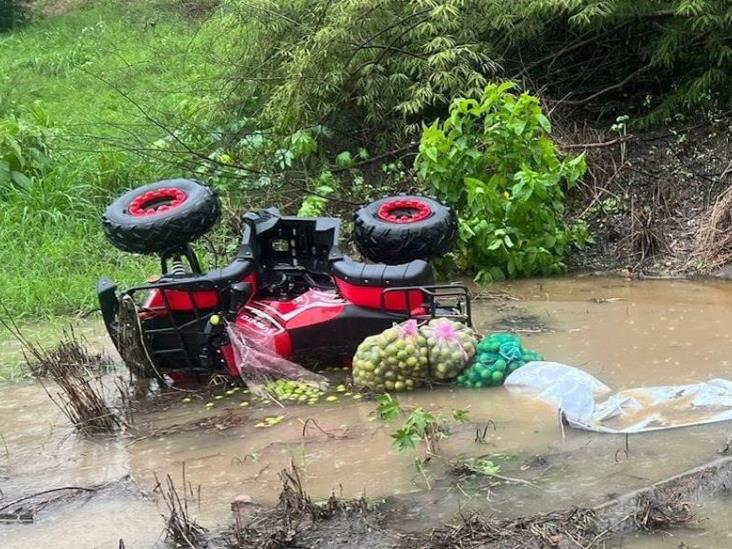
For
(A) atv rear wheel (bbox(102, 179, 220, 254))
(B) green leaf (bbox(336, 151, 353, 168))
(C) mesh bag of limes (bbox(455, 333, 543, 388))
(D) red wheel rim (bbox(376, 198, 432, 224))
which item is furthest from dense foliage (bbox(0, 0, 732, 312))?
(C) mesh bag of limes (bbox(455, 333, 543, 388))

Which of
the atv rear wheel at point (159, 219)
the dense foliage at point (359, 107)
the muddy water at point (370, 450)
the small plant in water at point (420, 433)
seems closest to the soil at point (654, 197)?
the dense foliage at point (359, 107)

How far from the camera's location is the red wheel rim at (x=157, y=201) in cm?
554

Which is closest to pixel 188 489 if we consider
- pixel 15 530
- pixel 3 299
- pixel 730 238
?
pixel 15 530

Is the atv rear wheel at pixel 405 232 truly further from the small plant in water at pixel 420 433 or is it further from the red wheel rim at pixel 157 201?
the small plant in water at pixel 420 433

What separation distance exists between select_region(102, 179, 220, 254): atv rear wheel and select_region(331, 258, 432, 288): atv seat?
88cm

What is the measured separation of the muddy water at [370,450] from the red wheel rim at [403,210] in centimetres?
99

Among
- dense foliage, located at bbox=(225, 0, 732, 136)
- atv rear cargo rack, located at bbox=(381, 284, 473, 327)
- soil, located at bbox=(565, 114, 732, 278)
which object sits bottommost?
soil, located at bbox=(565, 114, 732, 278)

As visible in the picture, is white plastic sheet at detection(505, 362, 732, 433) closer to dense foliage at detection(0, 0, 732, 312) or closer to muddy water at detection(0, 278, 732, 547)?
muddy water at detection(0, 278, 732, 547)

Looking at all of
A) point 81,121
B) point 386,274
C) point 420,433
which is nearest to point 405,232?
point 386,274

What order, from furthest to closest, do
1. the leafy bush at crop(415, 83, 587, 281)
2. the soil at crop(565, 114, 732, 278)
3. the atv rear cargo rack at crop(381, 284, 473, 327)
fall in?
the soil at crop(565, 114, 732, 278) → the leafy bush at crop(415, 83, 587, 281) → the atv rear cargo rack at crop(381, 284, 473, 327)

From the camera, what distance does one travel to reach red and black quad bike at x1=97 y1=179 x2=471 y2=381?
512 centimetres

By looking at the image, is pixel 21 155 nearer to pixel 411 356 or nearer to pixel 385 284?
pixel 385 284

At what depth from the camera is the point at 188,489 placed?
153 inches

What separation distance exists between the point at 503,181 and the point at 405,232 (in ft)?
7.35
